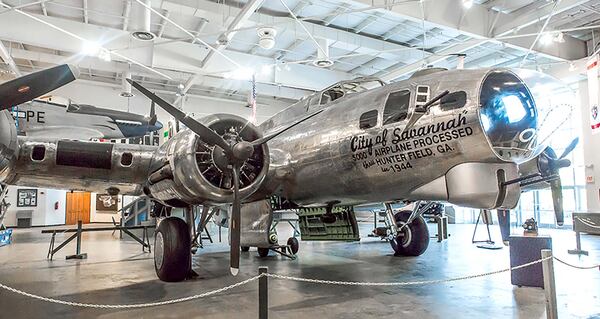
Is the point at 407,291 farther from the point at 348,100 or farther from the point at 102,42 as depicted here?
the point at 102,42

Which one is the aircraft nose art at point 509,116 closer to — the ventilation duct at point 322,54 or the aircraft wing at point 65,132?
the ventilation duct at point 322,54

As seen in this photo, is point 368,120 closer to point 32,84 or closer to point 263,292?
point 263,292

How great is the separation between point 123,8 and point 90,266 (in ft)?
23.8

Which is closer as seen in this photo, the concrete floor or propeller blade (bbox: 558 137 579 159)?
the concrete floor

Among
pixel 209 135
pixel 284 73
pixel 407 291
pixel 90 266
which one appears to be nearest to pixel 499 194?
pixel 407 291

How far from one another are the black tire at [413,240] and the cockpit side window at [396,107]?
4922 millimetres

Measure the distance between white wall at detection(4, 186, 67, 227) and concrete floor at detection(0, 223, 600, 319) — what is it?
14555mm

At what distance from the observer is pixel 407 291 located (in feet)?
19.3

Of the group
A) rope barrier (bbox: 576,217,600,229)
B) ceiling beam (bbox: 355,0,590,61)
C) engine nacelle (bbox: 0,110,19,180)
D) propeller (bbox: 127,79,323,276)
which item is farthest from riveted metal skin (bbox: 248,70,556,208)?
rope barrier (bbox: 576,217,600,229)

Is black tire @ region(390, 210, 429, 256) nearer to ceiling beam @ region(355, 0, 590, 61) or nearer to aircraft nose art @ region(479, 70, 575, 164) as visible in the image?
aircraft nose art @ region(479, 70, 575, 164)

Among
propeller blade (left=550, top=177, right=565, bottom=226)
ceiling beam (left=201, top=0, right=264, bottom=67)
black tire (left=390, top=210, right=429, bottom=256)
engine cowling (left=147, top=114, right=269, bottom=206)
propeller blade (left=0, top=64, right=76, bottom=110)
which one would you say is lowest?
black tire (left=390, top=210, right=429, bottom=256)

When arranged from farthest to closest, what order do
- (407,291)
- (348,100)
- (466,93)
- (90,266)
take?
1. (90,266)
2. (348,100)
3. (407,291)
4. (466,93)

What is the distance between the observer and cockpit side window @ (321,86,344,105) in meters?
6.99

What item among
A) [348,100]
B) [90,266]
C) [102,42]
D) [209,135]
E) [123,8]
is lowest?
[90,266]
